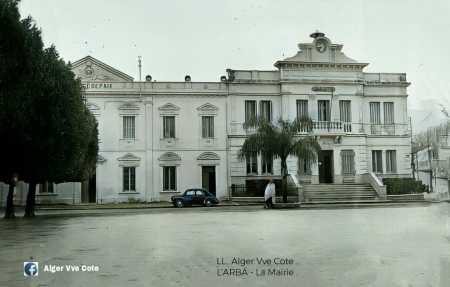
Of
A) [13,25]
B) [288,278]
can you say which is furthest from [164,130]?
[288,278]

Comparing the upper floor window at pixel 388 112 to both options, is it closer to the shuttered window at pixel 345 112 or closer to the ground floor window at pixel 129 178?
the shuttered window at pixel 345 112

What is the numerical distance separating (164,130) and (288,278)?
3307cm

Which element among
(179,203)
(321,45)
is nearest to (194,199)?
(179,203)

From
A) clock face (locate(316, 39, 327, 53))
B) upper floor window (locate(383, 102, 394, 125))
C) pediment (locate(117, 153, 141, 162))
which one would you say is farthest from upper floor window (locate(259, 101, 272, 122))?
pediment (locate(117, 153, 141, 162))

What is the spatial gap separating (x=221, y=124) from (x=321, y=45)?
29.9 feet

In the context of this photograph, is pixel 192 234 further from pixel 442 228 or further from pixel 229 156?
pixel 229 156

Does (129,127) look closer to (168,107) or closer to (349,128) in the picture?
(168,107)

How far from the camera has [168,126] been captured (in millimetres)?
40812

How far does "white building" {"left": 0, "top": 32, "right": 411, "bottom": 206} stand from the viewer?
4016 centimetres

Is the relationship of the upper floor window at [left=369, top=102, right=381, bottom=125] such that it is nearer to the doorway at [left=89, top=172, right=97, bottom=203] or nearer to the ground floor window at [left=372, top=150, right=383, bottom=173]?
the ground floor window at [left=372, top=150, right=383, bottom=173]

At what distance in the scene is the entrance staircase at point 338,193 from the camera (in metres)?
37.4

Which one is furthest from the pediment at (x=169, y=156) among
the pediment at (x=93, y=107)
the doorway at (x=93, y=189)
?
the pediment at (x=93, y=107)

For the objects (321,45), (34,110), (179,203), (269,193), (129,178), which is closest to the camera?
(34,110)

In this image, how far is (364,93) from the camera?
4225 centimetres
